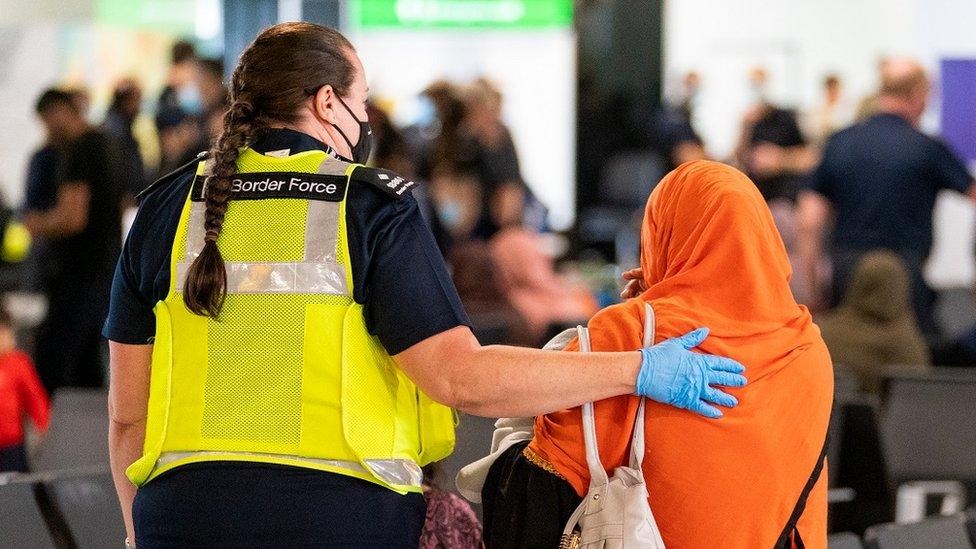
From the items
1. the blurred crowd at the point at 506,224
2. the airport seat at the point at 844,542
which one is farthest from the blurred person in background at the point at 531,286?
the airport seat at the point at 844,542

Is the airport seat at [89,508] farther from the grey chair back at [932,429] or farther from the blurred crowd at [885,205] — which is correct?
the blurred crowd at [885,205]

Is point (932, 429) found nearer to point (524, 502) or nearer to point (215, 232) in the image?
point (524, 502)

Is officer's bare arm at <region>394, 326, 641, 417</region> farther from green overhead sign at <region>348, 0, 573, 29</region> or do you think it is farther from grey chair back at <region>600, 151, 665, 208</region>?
grey chair back at <region>600, 151, 665, 208</region>

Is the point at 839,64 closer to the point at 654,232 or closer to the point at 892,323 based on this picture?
the point at 892,323

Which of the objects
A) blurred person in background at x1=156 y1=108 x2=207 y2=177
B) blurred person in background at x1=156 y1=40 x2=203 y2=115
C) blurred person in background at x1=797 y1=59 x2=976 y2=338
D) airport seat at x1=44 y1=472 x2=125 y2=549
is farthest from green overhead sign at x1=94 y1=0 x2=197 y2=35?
airport seat at x1=44 y1=472 x2=125 y2=549

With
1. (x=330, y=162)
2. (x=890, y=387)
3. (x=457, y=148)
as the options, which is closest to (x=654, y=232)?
(x=330, y=162)

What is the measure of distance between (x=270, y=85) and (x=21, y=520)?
1.40m

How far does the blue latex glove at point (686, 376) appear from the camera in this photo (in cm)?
203

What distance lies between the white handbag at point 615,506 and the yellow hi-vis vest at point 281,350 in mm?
262

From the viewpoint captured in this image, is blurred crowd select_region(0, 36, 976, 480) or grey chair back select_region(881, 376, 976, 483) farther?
blurred crowd select_region(0, 36, 976, 480)

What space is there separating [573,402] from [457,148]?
6.08 metres

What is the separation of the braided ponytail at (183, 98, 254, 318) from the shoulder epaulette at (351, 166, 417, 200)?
189 mm

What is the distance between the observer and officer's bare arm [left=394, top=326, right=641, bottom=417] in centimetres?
199

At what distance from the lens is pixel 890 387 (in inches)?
189
